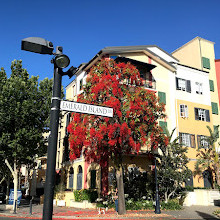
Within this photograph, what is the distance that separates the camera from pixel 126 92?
17.5 m

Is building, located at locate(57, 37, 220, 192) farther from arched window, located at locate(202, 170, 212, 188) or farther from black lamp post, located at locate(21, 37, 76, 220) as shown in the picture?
black lamp post, located at locate(21, 37, 76, 220)

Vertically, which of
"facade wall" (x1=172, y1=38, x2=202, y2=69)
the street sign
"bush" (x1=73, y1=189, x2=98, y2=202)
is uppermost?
"facade wall" (x1=172, y1=38, x2=202, y2=69)

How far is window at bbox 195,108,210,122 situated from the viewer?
93.8 ft

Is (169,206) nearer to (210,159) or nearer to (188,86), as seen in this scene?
(210,159)

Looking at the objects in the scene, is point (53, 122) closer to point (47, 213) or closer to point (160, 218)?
point (47, 213)

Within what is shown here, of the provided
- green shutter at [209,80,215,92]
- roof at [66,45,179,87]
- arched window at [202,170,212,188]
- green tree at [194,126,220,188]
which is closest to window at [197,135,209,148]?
green tree at [194,126,220,188]

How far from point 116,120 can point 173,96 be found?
1310 centimetres

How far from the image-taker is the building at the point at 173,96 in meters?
25.2

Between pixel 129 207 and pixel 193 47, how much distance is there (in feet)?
74.8

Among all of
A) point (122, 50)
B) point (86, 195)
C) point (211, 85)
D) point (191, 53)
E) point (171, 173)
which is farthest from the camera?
point (191, 53)

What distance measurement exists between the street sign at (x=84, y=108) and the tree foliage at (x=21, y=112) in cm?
1674

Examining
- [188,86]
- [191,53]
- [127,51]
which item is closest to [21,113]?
[127,51]

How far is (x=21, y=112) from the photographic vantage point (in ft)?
68.7

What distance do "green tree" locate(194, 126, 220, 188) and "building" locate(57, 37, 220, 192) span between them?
605mm
